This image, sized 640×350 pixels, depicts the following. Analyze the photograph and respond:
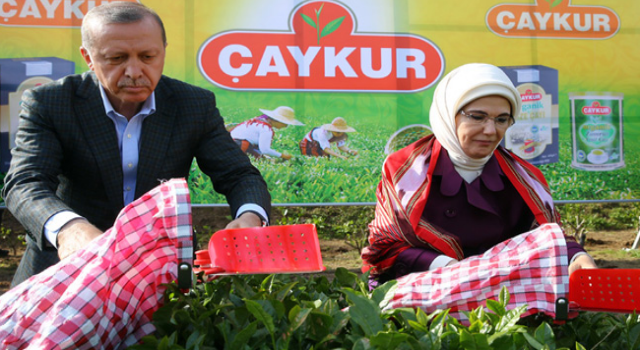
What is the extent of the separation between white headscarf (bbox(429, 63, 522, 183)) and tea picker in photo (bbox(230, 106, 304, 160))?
2.20 m

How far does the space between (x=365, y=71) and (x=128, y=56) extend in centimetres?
284

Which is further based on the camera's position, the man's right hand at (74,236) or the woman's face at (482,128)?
the woman's face at (482,128)

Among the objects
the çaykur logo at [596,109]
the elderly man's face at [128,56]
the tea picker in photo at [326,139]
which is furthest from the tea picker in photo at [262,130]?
the elderly man's face at [128,56]

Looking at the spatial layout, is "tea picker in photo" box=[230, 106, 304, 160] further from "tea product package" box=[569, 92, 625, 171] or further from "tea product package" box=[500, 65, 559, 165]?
"tea product package" box=[569, 92, 625, 171]

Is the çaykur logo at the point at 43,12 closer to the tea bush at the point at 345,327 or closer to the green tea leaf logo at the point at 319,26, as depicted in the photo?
the green tea leaf logo at the point at 319,26

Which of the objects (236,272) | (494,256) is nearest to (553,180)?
(494,256)

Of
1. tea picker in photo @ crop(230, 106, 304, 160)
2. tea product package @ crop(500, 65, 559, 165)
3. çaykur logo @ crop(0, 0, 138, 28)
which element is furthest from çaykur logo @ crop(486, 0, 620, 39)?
çaykur logo @ crop(0, 0, 138, 28)

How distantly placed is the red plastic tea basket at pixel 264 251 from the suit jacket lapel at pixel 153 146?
641 millimetres

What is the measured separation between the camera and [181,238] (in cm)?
119

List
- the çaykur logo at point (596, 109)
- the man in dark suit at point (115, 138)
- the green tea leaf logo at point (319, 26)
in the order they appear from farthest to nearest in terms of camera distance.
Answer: the çaykur logo at point (596, 109)
the green tea leaf logo at point (319, 26)
the man in dark suit at point (115, 138)

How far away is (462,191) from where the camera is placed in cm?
220

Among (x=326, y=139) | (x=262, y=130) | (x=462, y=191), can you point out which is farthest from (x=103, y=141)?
(x=326, y=139)

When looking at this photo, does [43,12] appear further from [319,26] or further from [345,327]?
[345,327]

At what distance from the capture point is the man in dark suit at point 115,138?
1.78 metres
